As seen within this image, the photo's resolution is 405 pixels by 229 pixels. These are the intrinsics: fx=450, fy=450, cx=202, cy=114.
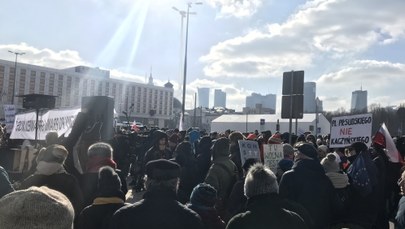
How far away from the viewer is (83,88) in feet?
426

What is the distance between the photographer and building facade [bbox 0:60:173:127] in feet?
369

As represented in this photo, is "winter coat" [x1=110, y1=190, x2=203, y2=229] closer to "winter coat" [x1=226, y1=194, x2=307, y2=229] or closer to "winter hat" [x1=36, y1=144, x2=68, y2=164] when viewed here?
"winter coat" [x1=226, y1=194, x2=307, y2=229]

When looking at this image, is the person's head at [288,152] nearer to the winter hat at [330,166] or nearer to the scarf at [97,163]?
the winter hat at [330,166]

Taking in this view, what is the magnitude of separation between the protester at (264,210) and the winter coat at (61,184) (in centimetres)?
192

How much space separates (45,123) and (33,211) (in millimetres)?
8236

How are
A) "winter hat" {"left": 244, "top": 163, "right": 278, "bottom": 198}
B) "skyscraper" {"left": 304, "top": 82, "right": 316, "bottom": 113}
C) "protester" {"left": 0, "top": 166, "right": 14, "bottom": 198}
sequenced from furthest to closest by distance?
1. "skyscraper" {"left": 304, "top": 82, "right": 316, "bottom": 113}
2. "protester" {"left": 0, "top": 166, "right": 14, "bottom": 198}
3. "winter hat" {"left": 244, "top": 163, "right": 278, "bottom": 198}

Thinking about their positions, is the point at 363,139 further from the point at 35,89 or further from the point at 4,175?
the point at 35,89

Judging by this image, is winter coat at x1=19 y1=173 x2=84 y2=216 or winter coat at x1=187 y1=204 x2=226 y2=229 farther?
winter coat at x1=19 y1=173 x2=84 y2=216

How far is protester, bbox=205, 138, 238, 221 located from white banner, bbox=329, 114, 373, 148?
10.1 ft

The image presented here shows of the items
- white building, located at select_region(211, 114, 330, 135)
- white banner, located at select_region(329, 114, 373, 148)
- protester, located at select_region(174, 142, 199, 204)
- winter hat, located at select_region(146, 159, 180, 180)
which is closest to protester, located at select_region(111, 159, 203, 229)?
winter hat, located at select_region(146, 159, 180, 180)

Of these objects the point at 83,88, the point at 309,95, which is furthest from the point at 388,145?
the point at 309,95

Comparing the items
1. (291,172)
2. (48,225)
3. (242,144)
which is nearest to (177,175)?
(48,225)

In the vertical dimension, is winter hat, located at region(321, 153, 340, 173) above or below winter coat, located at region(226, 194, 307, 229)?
above

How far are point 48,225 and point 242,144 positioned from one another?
20.5 ft
